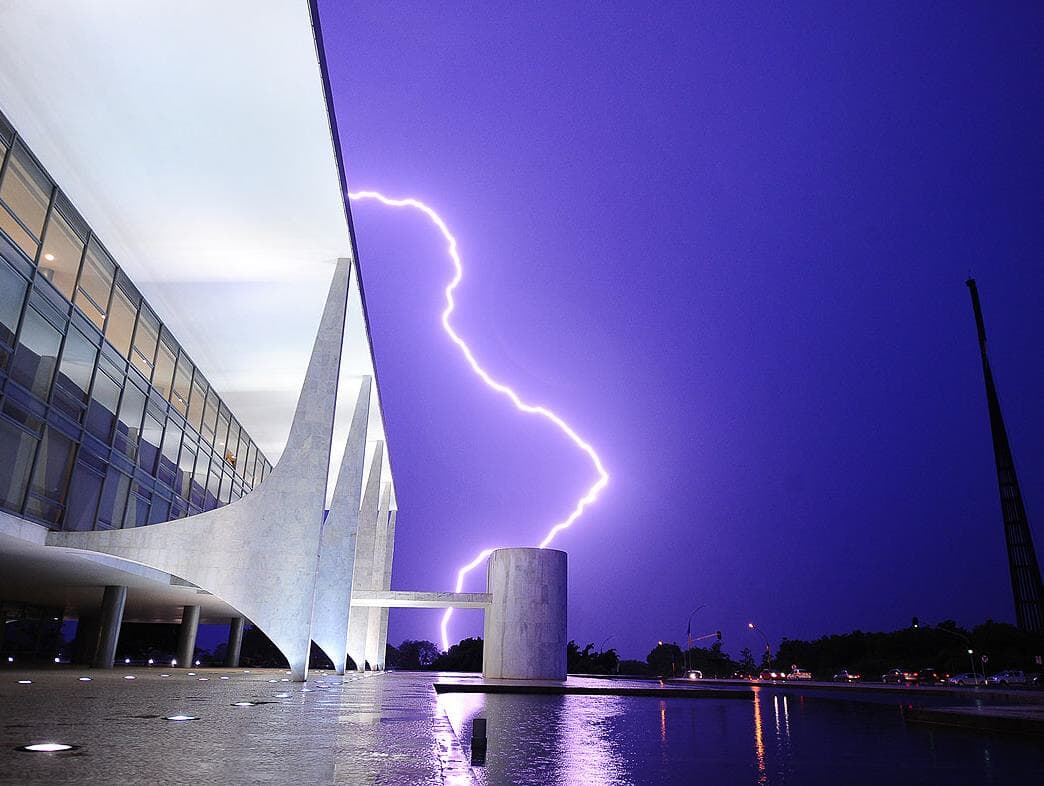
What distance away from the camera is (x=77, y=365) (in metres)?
17.6

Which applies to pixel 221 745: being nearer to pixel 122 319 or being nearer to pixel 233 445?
pixel 122 319

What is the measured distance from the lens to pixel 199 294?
67.4ft

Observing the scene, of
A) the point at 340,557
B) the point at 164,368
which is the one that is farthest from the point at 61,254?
the point at 340,557

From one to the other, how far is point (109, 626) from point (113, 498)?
16.3ft

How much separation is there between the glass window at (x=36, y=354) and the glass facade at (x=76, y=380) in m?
0.03

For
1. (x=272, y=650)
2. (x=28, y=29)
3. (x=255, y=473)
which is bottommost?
(x=272, y=650)

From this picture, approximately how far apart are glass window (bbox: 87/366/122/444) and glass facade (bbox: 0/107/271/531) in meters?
0.05

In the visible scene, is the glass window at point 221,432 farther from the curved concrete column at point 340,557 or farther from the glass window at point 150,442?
the curved concrete column at point 340,557

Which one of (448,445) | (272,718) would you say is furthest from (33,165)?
(448,445)

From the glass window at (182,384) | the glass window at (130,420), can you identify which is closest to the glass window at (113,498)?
the glass window at (130,420)

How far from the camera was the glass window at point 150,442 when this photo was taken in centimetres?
2162

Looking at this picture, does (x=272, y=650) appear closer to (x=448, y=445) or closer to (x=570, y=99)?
(x=448, y=445)

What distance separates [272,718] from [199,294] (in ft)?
56.2

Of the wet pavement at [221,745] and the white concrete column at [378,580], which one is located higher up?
the white concrete column at [378,580]
